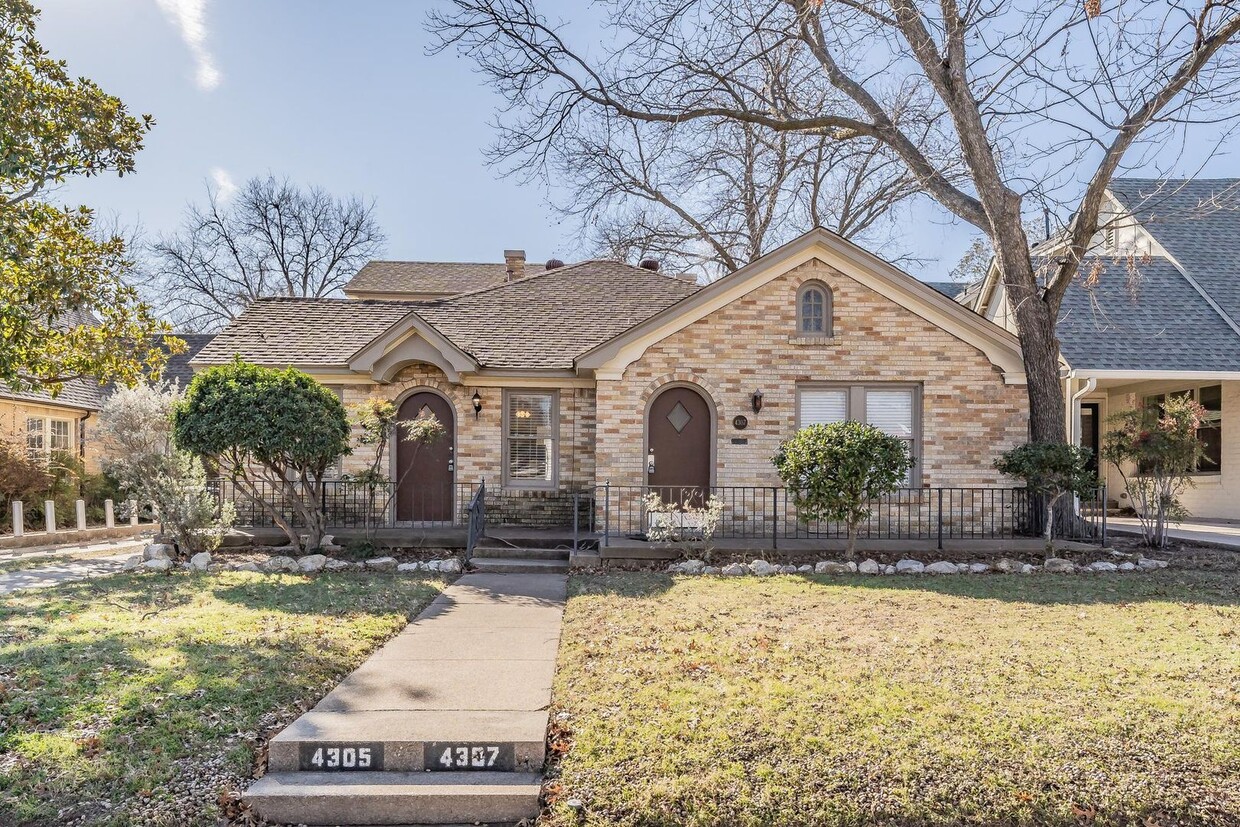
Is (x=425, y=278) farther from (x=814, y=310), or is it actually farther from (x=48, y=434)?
(x=814, y=310)

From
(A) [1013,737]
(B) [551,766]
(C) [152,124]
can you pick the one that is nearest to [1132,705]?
(A) [1013,737]

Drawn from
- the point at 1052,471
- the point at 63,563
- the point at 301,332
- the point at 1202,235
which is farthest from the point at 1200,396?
the point at 63,563

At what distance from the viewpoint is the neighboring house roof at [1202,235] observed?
15955 mm

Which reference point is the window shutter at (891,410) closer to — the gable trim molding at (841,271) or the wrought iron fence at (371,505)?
the gable trim molding at (841,271)

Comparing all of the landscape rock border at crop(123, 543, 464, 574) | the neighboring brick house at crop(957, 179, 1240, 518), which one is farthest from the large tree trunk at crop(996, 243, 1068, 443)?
the landscape rock border at crop(123, 543, 464, 574)

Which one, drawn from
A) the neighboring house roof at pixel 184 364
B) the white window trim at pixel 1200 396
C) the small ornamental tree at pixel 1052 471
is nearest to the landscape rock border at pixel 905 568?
the small ornamental tree at pixel 1052 471

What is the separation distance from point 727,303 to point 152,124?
351 inches

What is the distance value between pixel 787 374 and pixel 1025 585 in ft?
15.7

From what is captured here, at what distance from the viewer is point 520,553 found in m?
11.0

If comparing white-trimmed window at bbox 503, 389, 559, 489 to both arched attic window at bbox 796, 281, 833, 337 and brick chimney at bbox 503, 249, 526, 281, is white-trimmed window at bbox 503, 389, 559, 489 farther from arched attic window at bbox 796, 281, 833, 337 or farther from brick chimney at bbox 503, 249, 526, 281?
brick chimney at bbox 503, 249, 526, 281

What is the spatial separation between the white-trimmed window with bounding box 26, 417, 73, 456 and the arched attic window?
17.2 m

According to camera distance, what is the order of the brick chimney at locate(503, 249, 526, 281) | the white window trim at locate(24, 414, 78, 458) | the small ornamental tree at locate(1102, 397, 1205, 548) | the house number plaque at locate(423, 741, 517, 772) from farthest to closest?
the brick chimney at locate(503, 249, 526, 281), the white window trim at locate(24, 414, 78, 458), the small ornamental tree at locate(1102, 397, 1205, 548), the house number plaque at locate(423, 741, 517, 772)

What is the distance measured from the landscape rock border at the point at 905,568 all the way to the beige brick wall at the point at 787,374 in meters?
2.21

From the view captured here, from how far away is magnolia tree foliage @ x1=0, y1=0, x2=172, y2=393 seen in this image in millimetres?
8789
